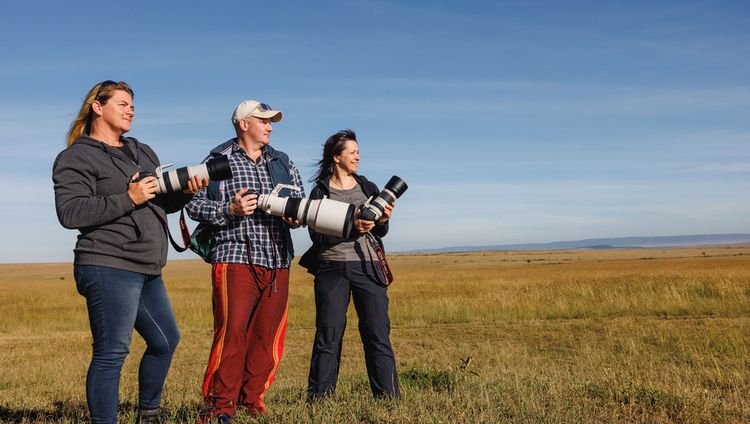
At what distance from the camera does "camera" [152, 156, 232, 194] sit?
3750mm

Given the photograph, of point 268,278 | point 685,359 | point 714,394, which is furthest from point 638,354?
point 268,278

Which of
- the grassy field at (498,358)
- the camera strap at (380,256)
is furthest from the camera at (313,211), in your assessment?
the grassy field at (498,358)

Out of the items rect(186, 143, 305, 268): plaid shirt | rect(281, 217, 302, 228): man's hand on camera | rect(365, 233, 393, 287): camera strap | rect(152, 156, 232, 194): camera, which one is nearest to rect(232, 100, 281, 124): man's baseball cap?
rect(186, 143, 305, 268): plaid shirt

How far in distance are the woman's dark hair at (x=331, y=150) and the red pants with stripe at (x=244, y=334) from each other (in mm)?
1022

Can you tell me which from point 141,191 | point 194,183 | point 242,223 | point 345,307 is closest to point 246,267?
point 242,223

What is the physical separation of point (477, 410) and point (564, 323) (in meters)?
10.3

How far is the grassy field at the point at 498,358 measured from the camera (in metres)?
4.44

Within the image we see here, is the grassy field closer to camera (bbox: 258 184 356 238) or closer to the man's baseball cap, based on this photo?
camera (bbox: 258 184 356 238)

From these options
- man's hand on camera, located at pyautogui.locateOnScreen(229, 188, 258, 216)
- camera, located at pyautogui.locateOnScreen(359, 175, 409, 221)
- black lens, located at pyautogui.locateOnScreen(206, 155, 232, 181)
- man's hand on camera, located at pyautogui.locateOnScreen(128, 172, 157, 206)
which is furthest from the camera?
camera, located at pyautogui.locateOnScreen(359, 175, 409, 221)

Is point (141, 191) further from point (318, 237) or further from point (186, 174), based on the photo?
point (318, 237)

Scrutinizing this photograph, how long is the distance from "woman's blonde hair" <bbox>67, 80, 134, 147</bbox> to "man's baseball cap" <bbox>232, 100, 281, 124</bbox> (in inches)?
32.8

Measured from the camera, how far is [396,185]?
4637mm

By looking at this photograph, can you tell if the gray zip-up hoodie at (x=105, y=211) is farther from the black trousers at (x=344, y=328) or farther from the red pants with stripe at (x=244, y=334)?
the black trousers at (x=344, y=328)

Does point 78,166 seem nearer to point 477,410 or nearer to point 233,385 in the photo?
point 233,385
